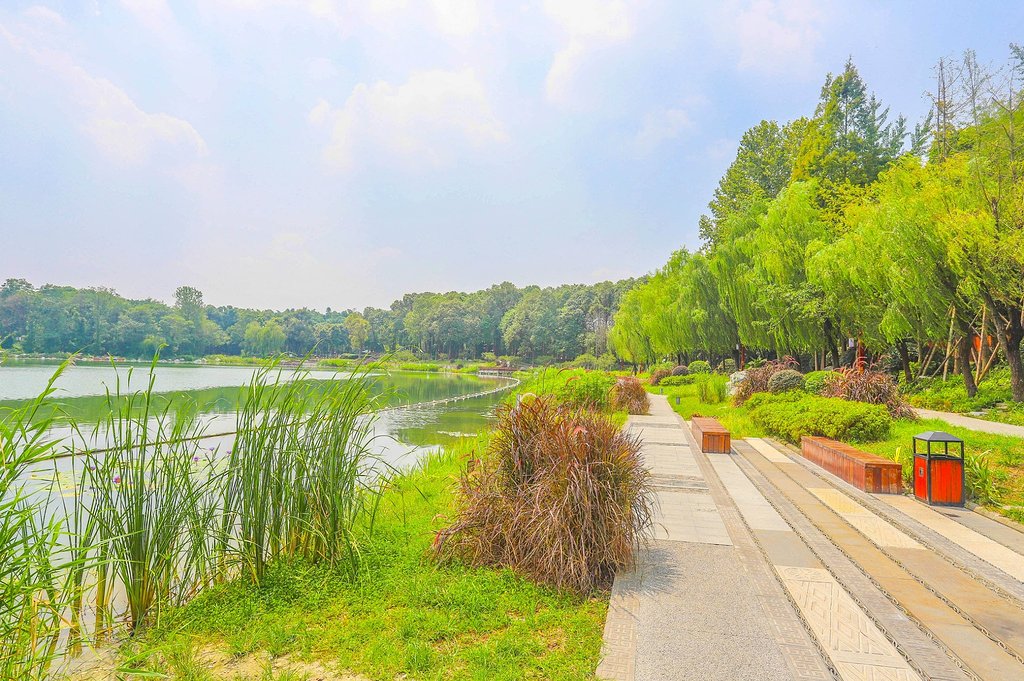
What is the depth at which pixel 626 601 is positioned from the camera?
2.99 metres

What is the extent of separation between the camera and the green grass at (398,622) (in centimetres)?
245

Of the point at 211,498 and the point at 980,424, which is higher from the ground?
the point at 211,498

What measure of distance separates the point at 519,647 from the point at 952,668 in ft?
6.45

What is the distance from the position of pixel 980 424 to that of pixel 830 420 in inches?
135

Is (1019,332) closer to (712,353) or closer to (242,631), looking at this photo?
(242,631)

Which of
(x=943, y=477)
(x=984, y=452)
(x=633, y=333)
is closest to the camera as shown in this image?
(x=943, y=477)

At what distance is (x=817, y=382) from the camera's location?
12.7m

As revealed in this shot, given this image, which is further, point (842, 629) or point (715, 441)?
point (715, 441)

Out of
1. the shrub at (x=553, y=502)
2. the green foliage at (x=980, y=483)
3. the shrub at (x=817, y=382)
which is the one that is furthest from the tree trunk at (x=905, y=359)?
the shrub at (x=553, y=502)

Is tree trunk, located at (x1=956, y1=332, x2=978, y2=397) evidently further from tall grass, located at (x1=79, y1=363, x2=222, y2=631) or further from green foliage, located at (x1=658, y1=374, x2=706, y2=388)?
tall grass, located at (x1=79, y1=363, x2=222, y2=631)

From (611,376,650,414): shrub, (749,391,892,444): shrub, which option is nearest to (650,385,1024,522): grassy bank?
(749,391,892,444): shrub

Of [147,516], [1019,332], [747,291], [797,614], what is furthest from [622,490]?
[747,291]

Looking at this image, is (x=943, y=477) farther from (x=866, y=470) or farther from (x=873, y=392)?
(x=873, y=392)

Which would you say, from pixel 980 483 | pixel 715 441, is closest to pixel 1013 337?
pixel 715 441
